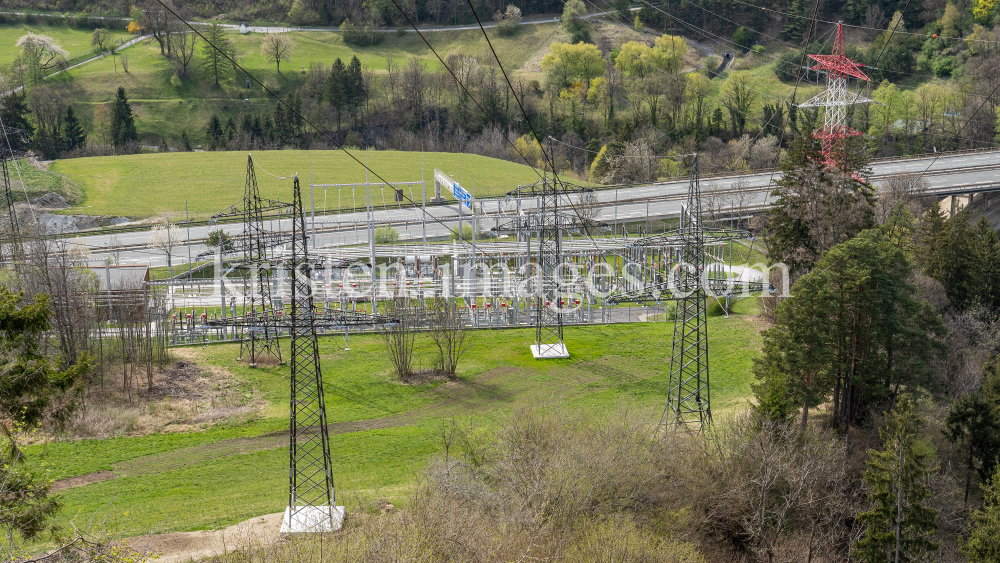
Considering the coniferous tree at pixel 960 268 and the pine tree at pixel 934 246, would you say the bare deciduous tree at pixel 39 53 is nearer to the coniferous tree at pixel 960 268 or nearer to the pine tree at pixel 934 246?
the pine tree at pixel 934 246

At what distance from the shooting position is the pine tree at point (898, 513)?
23.6 metres

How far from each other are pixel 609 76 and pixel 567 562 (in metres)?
78.1

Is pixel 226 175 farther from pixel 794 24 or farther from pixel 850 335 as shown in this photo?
pixel 794 24

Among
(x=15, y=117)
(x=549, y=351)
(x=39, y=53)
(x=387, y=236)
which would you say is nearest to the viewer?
(x=549, y=351)

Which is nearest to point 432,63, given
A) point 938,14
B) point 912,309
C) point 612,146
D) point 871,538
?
point 612,146

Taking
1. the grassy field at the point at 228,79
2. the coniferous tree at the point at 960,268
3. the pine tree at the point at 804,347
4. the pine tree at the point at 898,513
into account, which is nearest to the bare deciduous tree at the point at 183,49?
the grassy field at the point at 228,79

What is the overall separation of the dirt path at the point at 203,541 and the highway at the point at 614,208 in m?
28.6

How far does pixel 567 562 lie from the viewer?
16.8 meters

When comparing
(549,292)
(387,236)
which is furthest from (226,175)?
(549,292)

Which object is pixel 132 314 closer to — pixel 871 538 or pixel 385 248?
pixel 385 248

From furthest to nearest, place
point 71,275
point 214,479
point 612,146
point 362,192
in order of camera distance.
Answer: point 612,146 < point 362,192 < point 71,275 < point 214,479

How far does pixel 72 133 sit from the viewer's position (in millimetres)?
77375

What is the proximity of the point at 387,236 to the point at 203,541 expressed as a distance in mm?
32926

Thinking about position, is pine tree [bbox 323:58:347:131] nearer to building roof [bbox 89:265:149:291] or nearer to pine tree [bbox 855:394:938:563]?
building roof [bbox 89:265:149:291]
